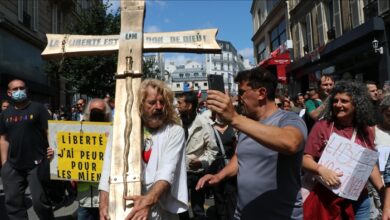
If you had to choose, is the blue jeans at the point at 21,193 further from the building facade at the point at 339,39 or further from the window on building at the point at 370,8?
the window on building at the point at 370,8

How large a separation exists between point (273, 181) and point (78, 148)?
7.56 feet

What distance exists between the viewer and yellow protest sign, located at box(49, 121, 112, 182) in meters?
3.92

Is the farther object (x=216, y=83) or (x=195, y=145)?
(x=195, y=145)

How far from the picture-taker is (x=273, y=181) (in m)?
2.43

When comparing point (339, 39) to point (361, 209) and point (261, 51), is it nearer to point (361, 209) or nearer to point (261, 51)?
point (361, 209)

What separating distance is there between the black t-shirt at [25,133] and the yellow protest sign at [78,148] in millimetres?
715

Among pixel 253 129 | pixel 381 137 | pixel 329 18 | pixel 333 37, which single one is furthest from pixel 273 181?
pixel 329 18

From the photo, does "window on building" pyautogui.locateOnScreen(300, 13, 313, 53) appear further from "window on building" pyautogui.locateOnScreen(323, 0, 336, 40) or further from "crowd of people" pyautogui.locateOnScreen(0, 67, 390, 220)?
"crowd of people" pyautogui.locateOnScreen(0, 67, 390, 220)

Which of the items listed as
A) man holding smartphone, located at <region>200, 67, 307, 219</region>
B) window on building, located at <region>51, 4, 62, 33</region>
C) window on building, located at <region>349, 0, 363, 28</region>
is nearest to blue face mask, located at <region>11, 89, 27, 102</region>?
man holding smartphone, located at <region>200, 67, 307, 219</region>

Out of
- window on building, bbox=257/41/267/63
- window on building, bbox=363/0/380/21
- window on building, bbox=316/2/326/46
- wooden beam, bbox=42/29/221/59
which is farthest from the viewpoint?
window on building, bbox=257/41/267/63

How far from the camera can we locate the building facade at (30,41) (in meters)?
17.3

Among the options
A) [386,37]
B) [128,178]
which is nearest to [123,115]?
[128,178]

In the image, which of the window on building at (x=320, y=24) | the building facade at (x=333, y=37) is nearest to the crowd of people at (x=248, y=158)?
the building facade at (x=333, y=37)

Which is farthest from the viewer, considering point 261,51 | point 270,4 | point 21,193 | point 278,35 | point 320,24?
point 261,51
